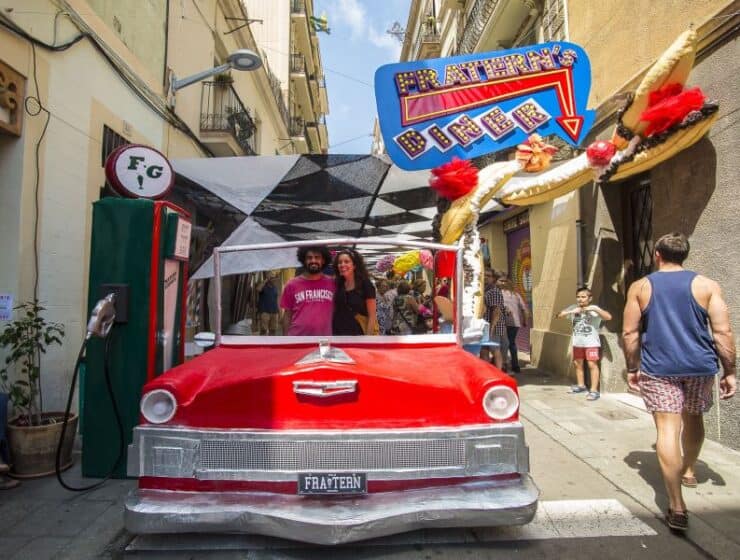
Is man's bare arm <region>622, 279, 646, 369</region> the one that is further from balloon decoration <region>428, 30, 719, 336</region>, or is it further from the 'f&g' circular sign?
the 'f&g' circular sign

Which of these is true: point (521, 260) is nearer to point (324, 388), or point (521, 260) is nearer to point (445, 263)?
point (445, 263)

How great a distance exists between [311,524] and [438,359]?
1237mm

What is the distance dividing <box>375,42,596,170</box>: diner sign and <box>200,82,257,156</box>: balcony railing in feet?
17.0

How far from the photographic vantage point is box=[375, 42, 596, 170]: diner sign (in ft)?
21.8

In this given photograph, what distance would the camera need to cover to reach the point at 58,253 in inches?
218

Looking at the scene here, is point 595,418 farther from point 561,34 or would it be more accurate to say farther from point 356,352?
point 561,34

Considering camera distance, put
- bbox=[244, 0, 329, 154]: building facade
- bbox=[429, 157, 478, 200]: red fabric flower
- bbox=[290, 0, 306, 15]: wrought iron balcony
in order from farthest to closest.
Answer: bbox=[290, 0, 306, 15]: wrought iron balcony, bbox=[244, 0, 329, 154]: building facade, bbox=[429, 157, 478, 200]: red fabric flower

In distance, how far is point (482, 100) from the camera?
22.0 ft

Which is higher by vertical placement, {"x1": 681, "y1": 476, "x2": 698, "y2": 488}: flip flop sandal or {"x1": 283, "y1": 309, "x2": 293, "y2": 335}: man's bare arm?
{"x1": 283, "y1": 309, "x2": 293, "y2": 335}: man's bare arm

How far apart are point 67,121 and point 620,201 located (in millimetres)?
7344

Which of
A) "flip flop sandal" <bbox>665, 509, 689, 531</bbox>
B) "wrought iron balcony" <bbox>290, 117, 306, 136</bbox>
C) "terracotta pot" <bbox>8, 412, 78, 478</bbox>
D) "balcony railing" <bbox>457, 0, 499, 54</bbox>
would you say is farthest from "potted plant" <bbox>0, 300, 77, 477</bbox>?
"wrought iron balcony" <bbox>290, 117, 306, 136</bbox>

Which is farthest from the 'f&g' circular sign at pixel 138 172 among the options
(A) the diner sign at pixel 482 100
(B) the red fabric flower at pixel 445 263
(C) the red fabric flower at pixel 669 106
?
(C) the red fabric flower at pixel 669 106

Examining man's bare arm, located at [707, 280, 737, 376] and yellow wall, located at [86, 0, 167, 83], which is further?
yellow wall, located at [86, 0, 167, 83]

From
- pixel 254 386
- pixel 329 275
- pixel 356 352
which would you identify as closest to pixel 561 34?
pixel 329 275
